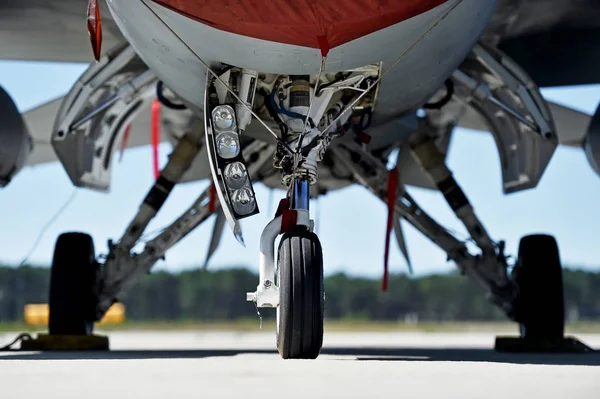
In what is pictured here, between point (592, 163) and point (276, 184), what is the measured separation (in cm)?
365

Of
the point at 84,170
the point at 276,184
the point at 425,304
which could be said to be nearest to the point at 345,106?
the point at 84,170

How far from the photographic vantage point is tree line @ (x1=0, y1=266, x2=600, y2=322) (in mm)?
36062

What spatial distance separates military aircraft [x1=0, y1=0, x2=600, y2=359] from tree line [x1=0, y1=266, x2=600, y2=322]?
23.0m

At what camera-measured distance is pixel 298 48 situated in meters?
6.47

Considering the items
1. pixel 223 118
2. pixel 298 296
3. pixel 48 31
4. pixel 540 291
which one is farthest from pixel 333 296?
pixel 298 296

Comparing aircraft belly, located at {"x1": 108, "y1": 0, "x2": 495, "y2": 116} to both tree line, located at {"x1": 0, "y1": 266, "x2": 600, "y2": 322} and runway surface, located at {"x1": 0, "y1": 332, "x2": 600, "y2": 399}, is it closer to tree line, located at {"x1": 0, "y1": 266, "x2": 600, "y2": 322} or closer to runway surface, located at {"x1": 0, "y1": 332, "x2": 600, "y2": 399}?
runway surface, located at {"x1": 0, "y1": 332, "x2": 600, "y2": 399}

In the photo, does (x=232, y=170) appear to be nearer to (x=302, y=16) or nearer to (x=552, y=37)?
(x=302, y=16)

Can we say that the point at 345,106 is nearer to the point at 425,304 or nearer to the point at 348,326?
the point at 348,326

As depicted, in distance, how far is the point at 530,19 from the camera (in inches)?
395

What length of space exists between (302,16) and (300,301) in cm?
173

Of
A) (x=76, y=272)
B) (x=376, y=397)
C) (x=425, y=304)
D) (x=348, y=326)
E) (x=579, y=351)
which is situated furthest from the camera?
(x=425, y=304)

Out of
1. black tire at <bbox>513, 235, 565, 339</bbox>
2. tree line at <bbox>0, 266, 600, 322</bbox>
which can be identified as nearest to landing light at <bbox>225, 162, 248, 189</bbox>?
black tire at <bbox>513, 235, 565, 339</bbox>

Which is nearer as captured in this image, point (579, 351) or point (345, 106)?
point (345, 106)

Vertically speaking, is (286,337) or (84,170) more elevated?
(84,170)
